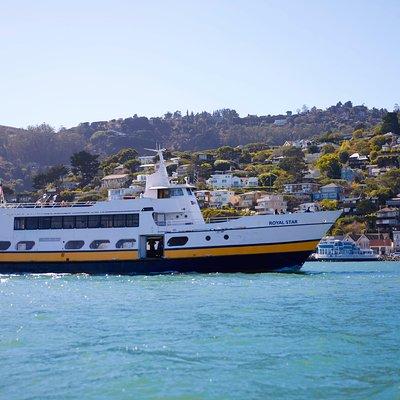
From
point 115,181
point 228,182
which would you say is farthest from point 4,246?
point 228,182

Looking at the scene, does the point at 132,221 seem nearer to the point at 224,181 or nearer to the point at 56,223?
the point at 56,223

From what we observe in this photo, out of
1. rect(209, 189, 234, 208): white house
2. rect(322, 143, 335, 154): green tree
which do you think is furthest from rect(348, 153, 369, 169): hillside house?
rect(209, 189, 234, 208): white house

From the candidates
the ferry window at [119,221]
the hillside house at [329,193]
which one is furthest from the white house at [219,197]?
the ferry window at [119,221]

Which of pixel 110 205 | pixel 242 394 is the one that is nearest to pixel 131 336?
pixel 242 394

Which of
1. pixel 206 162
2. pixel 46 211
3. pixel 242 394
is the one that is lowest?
pixel 242 394

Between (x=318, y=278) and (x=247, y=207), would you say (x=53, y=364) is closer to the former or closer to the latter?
(x=318, y=278)

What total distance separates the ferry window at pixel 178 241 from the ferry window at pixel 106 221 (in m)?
3.13

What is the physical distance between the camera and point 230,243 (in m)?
35.6

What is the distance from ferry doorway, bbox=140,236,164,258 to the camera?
37.6 metres

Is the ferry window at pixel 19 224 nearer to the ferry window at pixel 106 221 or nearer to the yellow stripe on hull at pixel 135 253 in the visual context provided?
the yellow stripe on hull at pixel 135 253

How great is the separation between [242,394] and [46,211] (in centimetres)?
2863

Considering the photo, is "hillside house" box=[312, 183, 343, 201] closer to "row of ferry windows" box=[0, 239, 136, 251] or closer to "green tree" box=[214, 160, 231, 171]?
"green tree" box=[214, 160, 231, 171]

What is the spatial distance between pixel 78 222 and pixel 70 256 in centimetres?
168

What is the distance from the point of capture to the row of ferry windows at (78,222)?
37.7 metres
